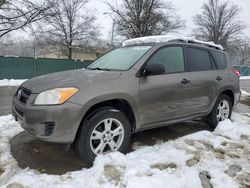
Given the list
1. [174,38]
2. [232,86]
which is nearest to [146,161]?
[174,38]

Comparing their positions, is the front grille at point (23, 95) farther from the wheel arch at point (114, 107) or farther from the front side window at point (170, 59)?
the front side window at point (170, 59)

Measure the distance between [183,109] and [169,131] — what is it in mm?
787

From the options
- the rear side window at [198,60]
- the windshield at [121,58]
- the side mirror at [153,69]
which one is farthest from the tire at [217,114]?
the windshield at [121,58]

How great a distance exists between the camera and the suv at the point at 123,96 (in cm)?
315

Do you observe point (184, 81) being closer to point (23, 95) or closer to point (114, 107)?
point (114, 107)

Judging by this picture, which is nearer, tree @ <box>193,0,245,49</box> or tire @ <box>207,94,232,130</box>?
tire @ <box>207,94,232,130</box>

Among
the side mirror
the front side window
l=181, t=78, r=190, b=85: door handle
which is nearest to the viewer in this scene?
the side mirror

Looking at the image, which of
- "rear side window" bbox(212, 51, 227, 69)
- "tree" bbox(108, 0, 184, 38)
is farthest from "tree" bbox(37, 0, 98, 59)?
"rear side window" bbox(212, 51, 227, 69)

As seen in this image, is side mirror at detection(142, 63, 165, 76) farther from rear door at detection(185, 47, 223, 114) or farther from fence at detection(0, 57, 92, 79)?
fence at detection(0, 57, 92, 79)

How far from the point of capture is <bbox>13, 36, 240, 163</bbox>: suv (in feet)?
10.3

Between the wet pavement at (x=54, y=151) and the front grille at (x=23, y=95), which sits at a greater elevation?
the front grille at (x=23, y=95)

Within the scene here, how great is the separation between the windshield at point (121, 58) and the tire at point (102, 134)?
848 millimetres

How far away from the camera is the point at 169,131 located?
4.97m

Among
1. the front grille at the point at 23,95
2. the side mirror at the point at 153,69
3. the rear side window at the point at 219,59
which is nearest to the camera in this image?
the front grille at the point at 23,95
